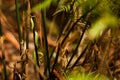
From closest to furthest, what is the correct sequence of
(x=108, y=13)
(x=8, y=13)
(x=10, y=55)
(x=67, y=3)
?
(x=108, y=13) < (x=67, y=3) < (x=10, y=55) < (x=8, y=13)

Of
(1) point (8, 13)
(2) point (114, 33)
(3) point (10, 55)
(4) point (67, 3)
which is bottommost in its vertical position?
(3) point (10, 55)

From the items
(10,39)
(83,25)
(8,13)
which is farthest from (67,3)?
(8,13)

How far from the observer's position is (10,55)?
7.84 ft

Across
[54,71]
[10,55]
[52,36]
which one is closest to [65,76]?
[54,71]

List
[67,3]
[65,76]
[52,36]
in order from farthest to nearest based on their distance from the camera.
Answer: [52,36] → [65,76] → [67,3]

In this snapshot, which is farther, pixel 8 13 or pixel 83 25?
pixel 8 13

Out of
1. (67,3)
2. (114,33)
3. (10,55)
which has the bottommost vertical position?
(10,55)

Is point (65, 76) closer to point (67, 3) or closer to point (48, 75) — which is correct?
point (48, 75)

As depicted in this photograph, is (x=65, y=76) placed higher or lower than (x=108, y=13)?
lower

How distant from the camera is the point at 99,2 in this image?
0.85 metres

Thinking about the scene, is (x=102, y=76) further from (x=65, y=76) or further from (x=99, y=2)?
(x=99, y=2)

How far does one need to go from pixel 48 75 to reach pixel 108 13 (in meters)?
0.40

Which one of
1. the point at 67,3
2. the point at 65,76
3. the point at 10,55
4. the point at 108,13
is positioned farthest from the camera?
the point at 10,55

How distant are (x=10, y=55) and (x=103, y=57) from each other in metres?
1.27
